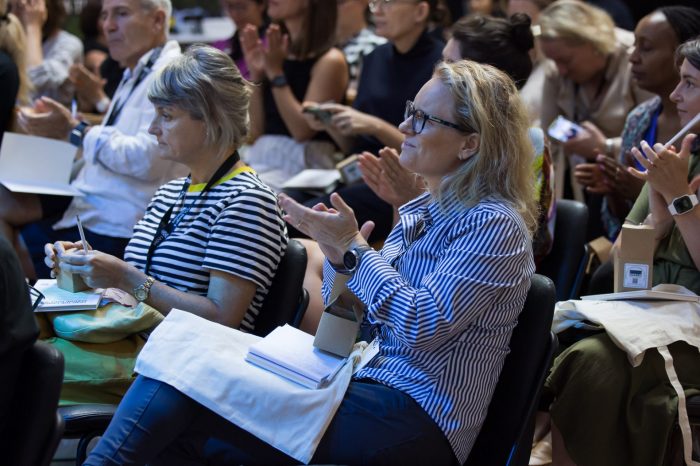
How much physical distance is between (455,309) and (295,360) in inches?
15.2

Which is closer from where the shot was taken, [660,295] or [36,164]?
[660,295]

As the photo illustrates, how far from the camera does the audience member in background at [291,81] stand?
438cm

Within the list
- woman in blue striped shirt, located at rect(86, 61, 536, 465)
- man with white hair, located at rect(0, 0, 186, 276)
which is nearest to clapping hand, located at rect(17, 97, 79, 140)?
man with white hair, located at rect(0, 0, 186, 276)

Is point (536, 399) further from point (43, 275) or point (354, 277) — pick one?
point (43, 275)

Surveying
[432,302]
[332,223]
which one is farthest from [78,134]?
[432,302]

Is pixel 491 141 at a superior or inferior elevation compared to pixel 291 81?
superior

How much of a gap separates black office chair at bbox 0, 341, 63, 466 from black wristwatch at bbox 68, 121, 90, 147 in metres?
1.99

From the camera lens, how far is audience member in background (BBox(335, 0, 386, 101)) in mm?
5355

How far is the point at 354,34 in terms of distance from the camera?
221 inches

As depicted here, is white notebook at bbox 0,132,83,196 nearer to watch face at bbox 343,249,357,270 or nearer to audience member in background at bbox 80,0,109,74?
watch face at bbox 343,249,357,270

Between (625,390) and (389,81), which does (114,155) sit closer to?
(389,81)

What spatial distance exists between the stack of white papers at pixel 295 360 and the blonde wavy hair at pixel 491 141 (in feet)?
1.54

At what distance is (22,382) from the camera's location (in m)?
1.81

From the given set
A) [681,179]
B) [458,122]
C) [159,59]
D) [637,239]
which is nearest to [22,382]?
[458,122]
